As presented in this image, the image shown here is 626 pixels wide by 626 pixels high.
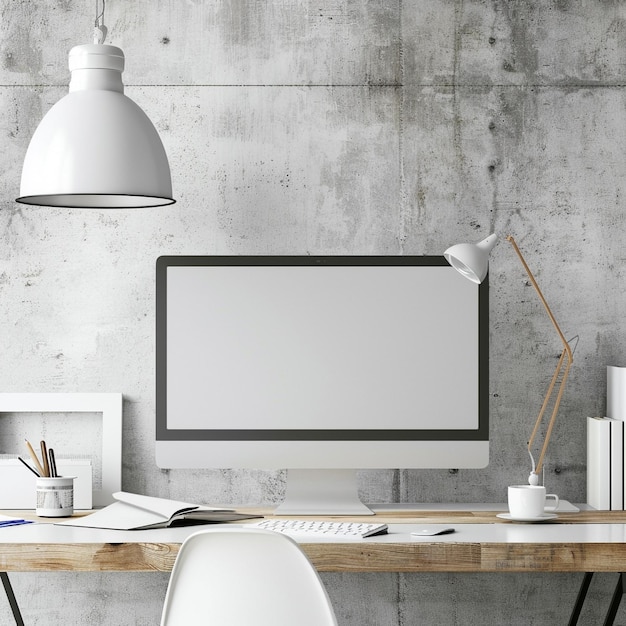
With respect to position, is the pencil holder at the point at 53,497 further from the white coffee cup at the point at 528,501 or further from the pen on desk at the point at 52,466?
the white coffee cup at the point at 528,501

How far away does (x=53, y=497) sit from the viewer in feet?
7.64

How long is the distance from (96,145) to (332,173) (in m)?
0.86

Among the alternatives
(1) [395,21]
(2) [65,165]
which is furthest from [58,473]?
(1) [395,21]

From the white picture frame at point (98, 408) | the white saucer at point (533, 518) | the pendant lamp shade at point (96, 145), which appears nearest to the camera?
the pendant lamp shade at point (96, 145)

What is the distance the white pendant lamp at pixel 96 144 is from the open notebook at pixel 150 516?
77 centimetres

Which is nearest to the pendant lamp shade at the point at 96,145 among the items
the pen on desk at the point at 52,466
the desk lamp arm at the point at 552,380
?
the pen on desk at the point at 52,466

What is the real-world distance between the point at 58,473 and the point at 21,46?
51.1 inches

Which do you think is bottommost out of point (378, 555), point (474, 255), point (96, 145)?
point (378, 555)

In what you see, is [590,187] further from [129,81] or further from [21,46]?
[21,46]

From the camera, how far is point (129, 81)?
2750mm

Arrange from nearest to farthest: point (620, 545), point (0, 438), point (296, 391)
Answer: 1. point (620, 545)
2. point (296, 391)
3. point (0, 438)

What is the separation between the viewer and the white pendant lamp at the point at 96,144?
208 cm

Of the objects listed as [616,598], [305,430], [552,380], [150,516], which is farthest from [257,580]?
[552,380]

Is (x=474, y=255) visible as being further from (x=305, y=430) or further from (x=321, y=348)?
(x=305, y=430)
